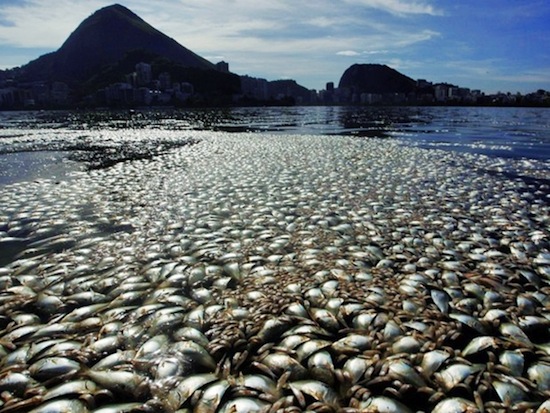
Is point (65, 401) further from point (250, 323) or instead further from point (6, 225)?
point (6, 225)

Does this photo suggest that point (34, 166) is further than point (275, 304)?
Yes

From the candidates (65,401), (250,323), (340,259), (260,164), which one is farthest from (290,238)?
(260,164)

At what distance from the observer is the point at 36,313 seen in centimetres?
475

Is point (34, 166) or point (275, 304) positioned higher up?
point (34, 166)

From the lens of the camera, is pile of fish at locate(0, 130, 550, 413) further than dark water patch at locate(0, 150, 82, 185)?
No

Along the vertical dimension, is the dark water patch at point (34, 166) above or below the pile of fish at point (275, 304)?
above

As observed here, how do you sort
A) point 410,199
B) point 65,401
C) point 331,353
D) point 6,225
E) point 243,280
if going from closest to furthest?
1. point 65,401
2. point 331,353
3. point 243,280
4. point 6,225
5. point 410,199

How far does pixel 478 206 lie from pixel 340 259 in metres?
5.34

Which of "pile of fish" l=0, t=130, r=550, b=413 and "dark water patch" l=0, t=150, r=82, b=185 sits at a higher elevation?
"dark water patch" l=0, t=150, r=82, b=185

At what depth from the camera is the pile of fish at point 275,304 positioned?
3391 millimetres

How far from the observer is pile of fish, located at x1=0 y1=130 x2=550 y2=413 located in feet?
11.1

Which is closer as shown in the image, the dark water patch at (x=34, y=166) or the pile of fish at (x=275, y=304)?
the pile of fish at (x=275, y=304)

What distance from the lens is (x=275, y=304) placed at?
15.9 ft

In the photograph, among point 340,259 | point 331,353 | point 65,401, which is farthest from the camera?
point 340,259
